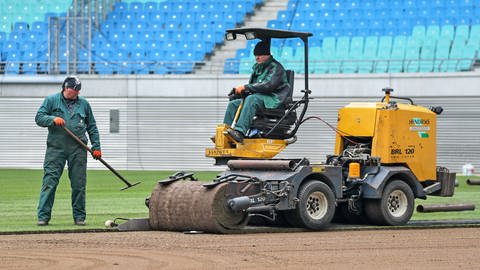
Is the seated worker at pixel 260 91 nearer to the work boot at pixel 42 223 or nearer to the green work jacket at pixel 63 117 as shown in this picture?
the green work jacket at pixel 63 117

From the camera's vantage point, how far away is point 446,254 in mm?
10977

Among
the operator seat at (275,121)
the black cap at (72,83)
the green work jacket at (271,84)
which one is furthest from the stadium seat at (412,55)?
the black cap at (72,83)

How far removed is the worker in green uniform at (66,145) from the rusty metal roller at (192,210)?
1.16 metres

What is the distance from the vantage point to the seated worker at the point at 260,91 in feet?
46.1

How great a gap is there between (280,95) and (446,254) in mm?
4038

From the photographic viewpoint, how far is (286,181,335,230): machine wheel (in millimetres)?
13711

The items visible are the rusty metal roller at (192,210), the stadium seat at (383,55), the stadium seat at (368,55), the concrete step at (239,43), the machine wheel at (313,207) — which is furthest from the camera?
the concrete step at (239,43)

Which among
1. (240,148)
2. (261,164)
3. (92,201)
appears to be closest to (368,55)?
(92,201)

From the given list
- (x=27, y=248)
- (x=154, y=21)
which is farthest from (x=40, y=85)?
(x=27, y=248)

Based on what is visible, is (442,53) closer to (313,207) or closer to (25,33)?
(25,33)

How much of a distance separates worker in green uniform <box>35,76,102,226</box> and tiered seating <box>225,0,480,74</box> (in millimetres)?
18354

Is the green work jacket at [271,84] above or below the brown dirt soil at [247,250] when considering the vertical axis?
above

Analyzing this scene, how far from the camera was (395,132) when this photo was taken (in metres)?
15.0

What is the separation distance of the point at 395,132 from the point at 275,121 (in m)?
1.73
